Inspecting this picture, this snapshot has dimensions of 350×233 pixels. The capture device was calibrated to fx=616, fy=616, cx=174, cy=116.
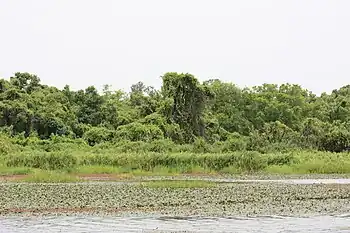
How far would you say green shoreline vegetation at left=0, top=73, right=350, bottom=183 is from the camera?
127ft

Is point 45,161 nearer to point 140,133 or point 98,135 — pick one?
point 140,133

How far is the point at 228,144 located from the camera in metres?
45.3

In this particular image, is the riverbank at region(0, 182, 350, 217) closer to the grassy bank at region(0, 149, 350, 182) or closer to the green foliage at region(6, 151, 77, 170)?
the green foliage at region(6, 151, 77, 170)

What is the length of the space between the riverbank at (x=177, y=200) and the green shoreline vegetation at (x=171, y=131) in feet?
14.4

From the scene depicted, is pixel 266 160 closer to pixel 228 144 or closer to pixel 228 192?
pixel 228 144

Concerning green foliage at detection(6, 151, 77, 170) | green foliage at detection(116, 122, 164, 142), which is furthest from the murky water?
green foliage at detection(116, 122, 164, 142)

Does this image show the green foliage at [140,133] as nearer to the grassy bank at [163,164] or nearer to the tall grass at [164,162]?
the tall grass at [164,162]

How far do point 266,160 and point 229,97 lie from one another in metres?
25.0

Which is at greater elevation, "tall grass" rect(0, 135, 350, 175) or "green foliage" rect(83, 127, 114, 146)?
"green foliage" rect(83, 127, 114, 146)

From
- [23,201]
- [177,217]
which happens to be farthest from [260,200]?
[23,201]

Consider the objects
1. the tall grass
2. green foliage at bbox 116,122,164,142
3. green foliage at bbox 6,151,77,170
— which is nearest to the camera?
green foliage at bbox 6,151,77,170

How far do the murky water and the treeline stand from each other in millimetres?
28731

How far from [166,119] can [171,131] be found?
214cm

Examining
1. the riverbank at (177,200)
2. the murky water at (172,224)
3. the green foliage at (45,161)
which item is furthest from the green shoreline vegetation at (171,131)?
the murky water at (172,224)
